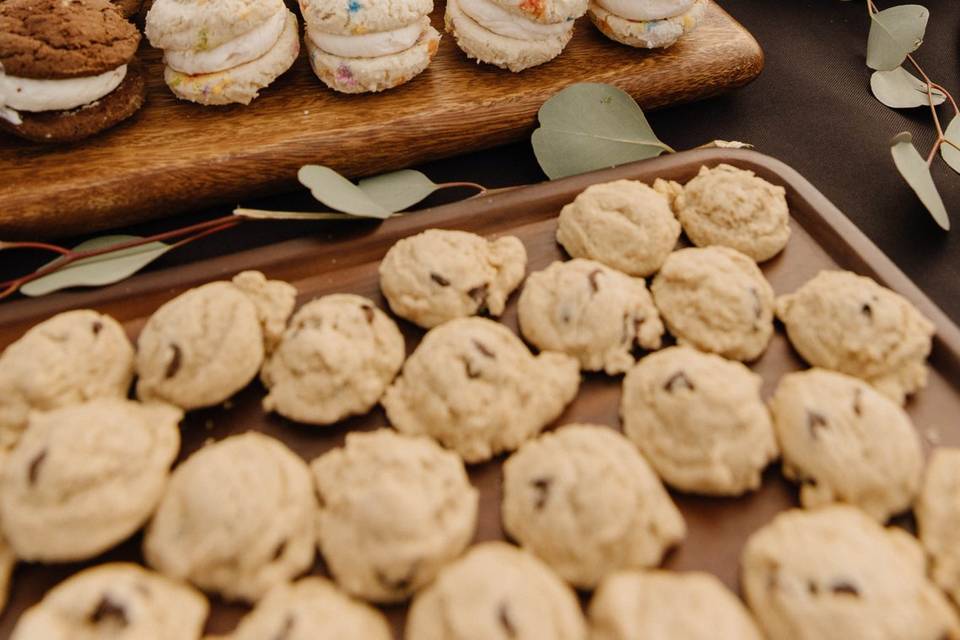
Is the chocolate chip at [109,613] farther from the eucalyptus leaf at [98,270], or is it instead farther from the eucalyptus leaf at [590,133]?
the eucalyptus leaf at [590,133]

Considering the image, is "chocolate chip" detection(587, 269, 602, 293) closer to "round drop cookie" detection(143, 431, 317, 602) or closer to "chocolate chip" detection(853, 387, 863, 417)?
"chocolate chip" detection(853, 387, 863, 417)

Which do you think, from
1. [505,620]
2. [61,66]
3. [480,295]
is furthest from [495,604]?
[61,66]

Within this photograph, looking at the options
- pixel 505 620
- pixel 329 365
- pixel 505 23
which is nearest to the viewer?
pixel 505 620

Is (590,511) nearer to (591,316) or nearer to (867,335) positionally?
(591,316)

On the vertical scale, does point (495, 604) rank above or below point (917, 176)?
below

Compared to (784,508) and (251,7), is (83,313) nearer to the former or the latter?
(251,7)

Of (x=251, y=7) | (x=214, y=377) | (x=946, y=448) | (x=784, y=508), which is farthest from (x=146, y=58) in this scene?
(x=946, y=448)
